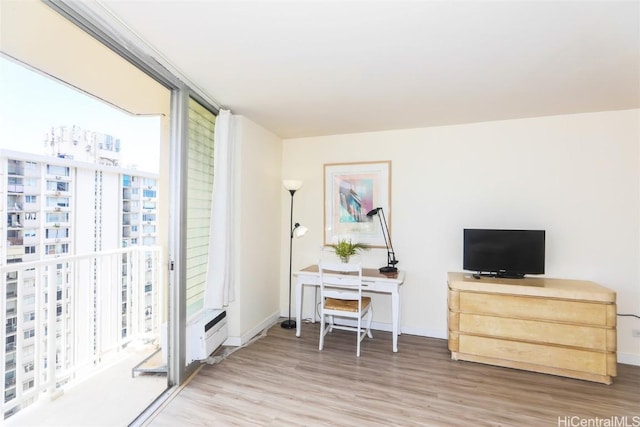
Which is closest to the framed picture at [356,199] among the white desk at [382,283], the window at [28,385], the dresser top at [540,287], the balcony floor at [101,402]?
the white desk at [382,283]

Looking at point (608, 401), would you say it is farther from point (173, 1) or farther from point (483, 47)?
point (173, 1)

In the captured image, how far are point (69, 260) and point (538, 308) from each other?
3.96 m

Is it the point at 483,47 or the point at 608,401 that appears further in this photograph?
the point at 608,401

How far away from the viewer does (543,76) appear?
7.20ft

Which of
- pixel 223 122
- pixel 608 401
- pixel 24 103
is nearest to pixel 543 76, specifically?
pixel 608 401

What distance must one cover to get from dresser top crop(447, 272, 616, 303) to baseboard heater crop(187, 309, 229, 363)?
2277 mm

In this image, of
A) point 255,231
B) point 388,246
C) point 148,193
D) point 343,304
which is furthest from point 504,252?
point 148,193

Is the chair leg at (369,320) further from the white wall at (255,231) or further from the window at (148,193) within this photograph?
the window at (148,193)

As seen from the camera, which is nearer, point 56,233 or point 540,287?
point 56,233

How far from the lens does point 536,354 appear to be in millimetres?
2605

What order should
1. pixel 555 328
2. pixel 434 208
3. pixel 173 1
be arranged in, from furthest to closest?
pixel 434 208 < pixel 555 328 < pixel 173 1

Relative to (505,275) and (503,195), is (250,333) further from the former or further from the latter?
(503,195)

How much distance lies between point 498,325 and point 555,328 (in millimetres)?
427
